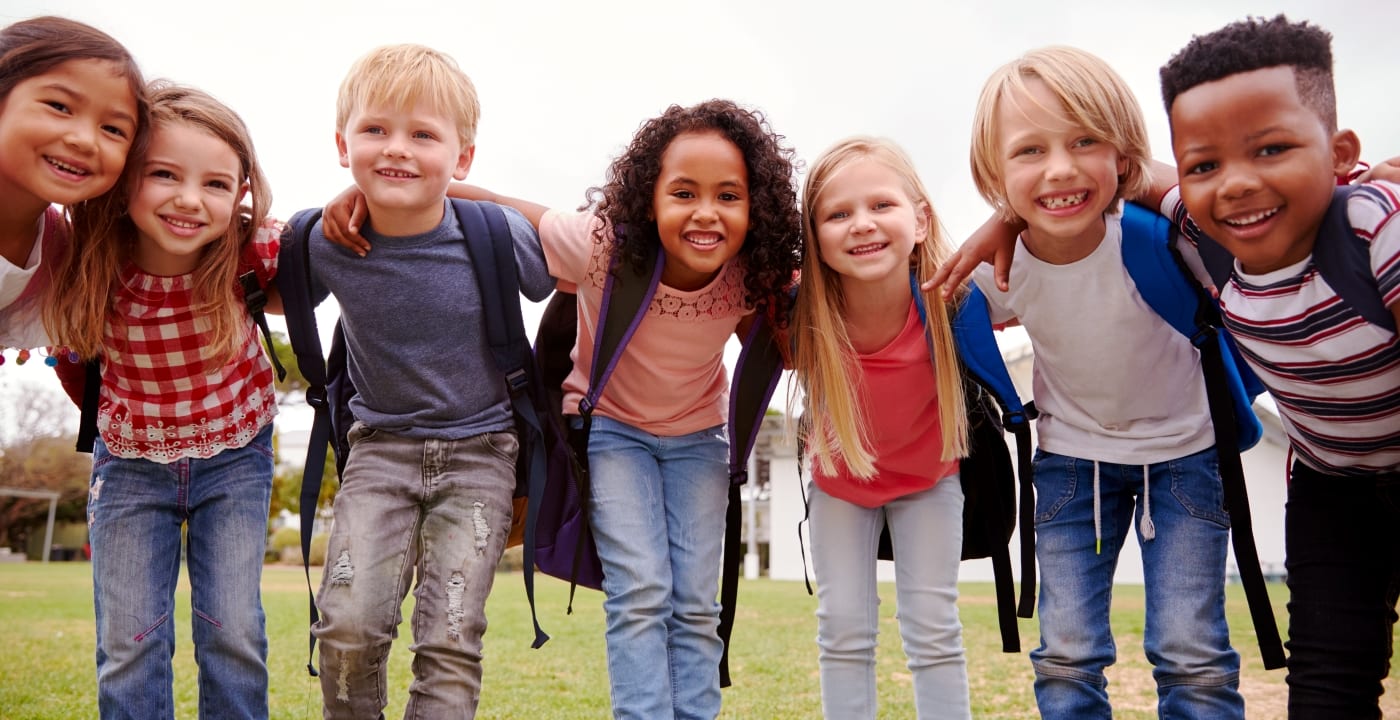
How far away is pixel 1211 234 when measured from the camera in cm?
268

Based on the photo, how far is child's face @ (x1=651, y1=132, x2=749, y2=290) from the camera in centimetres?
328

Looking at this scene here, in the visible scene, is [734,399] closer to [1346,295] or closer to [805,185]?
[805,185]

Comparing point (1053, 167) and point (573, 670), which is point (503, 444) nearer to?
point (1053, 167)

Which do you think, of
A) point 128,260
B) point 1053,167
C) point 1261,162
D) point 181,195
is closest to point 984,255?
point 1053,167

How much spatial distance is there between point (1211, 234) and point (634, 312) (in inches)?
65.1

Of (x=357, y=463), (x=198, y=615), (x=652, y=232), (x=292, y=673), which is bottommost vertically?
(x=292, y=673)

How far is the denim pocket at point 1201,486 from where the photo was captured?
306 cm

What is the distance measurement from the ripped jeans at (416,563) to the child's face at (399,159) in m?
0.70

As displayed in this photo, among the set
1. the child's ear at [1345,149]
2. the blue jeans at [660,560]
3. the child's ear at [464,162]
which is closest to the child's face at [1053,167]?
the child's ear at [1345,149]

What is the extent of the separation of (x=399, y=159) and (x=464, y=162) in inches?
11.1

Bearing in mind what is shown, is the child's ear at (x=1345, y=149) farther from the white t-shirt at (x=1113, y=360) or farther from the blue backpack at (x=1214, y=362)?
the white t-shirt at (x=1113, y=360)

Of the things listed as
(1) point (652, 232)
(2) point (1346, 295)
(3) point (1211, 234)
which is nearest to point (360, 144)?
(1) point (652, 232)

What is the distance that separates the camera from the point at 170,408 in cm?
320

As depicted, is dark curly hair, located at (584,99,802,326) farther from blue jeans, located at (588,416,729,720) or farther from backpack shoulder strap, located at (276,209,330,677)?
backpack shoulder strap, located at (276,209,330,677)
